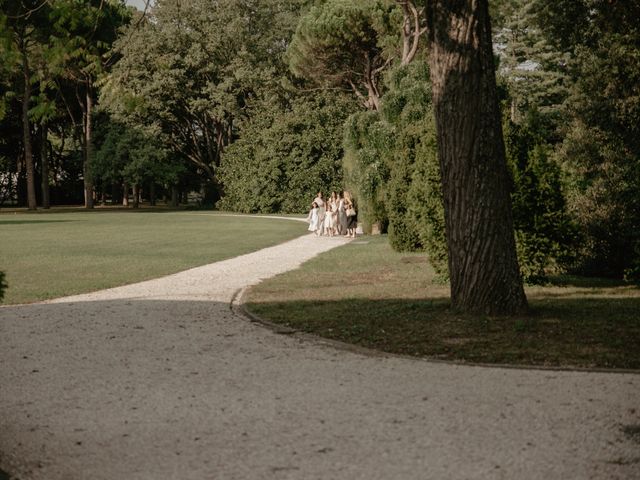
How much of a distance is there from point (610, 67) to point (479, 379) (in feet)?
47.9

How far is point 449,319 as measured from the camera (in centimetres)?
855

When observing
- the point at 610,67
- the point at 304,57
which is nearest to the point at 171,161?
the point at 304,57

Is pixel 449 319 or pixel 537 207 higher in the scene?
pixel 537 207

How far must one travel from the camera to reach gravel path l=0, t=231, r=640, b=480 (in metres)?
3.92

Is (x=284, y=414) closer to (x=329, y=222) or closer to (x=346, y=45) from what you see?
(x=329, y=222)

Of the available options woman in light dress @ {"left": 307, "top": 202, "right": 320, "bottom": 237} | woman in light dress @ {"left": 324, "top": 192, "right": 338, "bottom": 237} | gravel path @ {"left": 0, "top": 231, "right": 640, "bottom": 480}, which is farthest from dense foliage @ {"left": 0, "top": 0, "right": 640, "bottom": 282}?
woman in light dress @ {"left": 307, "top": 202, "right": 320, "bottom": 237}

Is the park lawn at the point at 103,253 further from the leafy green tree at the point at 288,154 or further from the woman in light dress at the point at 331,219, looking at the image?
the leafy green tree at the point at 288,154

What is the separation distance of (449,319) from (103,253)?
13605mm

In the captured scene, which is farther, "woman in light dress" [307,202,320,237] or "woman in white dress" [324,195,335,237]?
"woman in light dress" [307,202,320,237]

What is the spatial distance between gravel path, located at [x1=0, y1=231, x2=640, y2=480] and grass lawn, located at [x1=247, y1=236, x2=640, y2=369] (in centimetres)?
67

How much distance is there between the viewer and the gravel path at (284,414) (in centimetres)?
392

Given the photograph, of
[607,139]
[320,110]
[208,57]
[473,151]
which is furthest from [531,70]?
[473,151]

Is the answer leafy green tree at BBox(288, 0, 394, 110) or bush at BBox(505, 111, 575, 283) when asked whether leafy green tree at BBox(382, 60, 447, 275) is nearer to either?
bush at BBox(505, 111, 575, 283)

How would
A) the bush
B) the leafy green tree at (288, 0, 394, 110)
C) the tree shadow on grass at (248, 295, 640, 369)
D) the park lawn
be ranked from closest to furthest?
1. the tree shadow on grass at (248, 295, 640, 369)
2. the bush
3. the park lawn
4. the leafy green tree at (288, 0, 394, 110)
